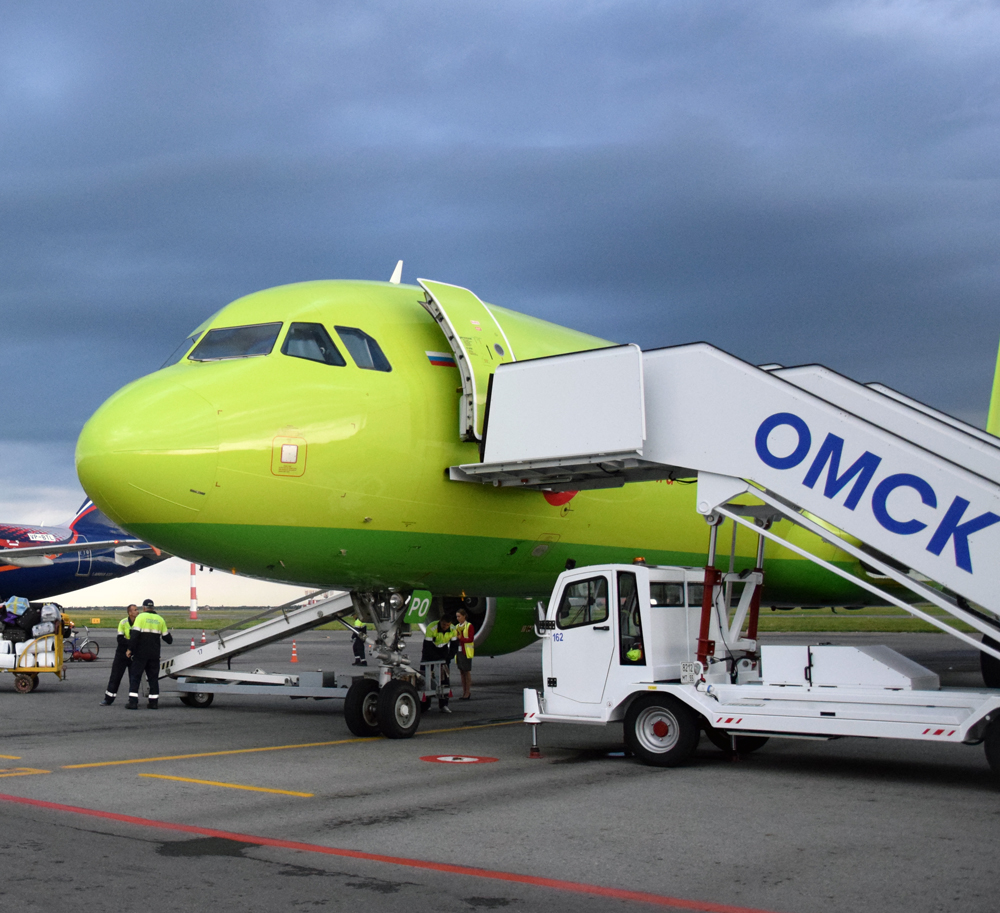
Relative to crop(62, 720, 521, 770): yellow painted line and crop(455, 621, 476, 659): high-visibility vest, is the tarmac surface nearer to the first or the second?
crop(62, 720, 521, 770): yellow painted line

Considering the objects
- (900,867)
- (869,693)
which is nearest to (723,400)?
(869,693)

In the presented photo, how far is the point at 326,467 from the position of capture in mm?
11414

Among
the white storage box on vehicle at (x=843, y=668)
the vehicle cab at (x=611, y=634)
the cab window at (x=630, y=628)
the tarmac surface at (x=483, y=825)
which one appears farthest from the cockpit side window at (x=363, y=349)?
the white storage box on vehicle at (x=843, y=668)

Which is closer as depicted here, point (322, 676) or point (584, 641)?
point (584, 641)

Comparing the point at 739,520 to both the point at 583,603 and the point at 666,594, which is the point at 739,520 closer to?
the point at 666,594

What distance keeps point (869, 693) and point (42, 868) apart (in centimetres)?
734

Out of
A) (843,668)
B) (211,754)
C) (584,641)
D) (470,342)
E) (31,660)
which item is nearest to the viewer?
(843,668)

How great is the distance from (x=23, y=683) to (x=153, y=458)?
14.4 metres

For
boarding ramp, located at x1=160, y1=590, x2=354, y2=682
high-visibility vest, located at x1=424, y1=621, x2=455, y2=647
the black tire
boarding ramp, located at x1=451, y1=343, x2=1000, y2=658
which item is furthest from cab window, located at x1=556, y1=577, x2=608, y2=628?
high-visibility vest, located at x1=424, y1=621, x2=455, y2=647

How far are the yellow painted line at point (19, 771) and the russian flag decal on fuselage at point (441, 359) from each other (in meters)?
6.14

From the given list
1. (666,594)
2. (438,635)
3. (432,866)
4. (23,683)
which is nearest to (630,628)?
(666,594)

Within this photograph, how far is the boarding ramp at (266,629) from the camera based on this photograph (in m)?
16.9

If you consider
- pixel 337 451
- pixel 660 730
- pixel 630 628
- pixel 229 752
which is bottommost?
pixel 229 752

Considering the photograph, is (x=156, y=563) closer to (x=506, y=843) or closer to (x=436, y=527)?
(x=436, y=527)
